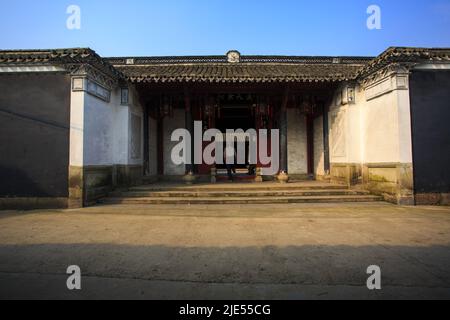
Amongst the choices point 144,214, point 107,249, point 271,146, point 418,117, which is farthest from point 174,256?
point 271,146

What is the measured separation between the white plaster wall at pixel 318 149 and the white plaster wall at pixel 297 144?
423mm

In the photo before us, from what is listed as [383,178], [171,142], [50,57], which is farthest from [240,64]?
[383,178]

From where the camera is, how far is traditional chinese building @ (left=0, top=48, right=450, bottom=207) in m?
6.40

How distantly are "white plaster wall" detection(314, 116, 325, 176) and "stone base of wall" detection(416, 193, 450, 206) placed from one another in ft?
11.7

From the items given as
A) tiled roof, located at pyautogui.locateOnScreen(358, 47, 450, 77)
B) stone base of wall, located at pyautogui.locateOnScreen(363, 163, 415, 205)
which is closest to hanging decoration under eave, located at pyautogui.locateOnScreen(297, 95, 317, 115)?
tiled roof, located at pyautogui.locateOnScreen(358, 47, 450, 77)

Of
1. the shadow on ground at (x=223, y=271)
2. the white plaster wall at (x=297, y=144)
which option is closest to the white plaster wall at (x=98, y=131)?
the shadow on ground at (x=223, y=271)

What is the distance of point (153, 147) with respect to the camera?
10.4 metres

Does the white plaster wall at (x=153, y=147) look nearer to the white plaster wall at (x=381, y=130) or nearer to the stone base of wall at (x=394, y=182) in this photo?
the white plaster wall at (x=381, y=130)

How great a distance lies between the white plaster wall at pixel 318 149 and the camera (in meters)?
10.0

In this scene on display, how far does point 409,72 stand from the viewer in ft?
21.5

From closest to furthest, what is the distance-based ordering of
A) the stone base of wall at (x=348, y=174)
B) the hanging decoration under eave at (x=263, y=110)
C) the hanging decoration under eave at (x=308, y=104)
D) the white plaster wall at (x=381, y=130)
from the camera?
the white plaster wall at (x=381, y=130), the stone base of wall at (x=348, y=174), the hanging decoration under eave at (x=308, y=104), the hanging decoration under eave at (x=263, y=110)

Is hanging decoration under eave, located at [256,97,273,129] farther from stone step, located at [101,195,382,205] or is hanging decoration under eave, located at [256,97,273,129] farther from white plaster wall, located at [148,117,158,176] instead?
white plaster wall, located at [148,117,158,176]

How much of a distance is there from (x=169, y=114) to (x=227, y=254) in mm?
7251
